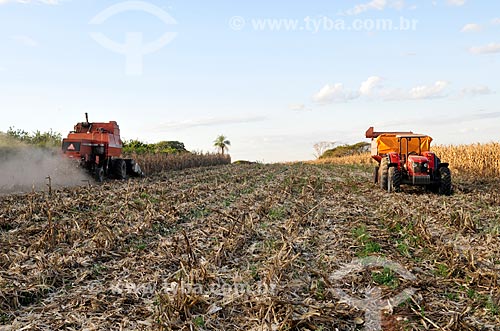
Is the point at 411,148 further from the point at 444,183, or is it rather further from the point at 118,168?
the point at 118,168

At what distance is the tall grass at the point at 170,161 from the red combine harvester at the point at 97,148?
6118 millimetres

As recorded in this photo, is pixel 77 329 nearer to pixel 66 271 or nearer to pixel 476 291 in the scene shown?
pixel 66 271

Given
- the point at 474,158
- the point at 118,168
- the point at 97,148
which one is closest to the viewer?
the point at 97,148

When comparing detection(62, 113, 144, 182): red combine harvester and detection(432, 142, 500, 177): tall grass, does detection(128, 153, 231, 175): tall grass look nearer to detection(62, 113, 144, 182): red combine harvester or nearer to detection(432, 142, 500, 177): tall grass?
detection(62, 113, 144, 182): red combine harvester

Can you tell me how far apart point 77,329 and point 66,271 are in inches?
71.2

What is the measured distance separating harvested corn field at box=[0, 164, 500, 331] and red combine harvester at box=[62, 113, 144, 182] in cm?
660

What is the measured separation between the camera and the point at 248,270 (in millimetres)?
6059

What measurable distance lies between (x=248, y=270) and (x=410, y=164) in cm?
963

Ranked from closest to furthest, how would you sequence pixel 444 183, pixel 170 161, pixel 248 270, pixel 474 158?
pixel 248 270
pixel 444 183
pixel 474 158
pixel 170 161

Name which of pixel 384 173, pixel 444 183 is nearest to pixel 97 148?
pixel 384 173

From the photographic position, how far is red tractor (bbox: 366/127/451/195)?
1408 centimetres

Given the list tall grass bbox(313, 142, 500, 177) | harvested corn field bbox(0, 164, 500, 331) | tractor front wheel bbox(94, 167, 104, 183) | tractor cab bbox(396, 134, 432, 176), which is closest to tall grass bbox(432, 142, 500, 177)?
tall grass bbox(313, 142, 500, 177)

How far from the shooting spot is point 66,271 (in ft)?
20.5

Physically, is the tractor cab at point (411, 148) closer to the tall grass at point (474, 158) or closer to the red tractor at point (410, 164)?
the red tractor at point (410, 164)
